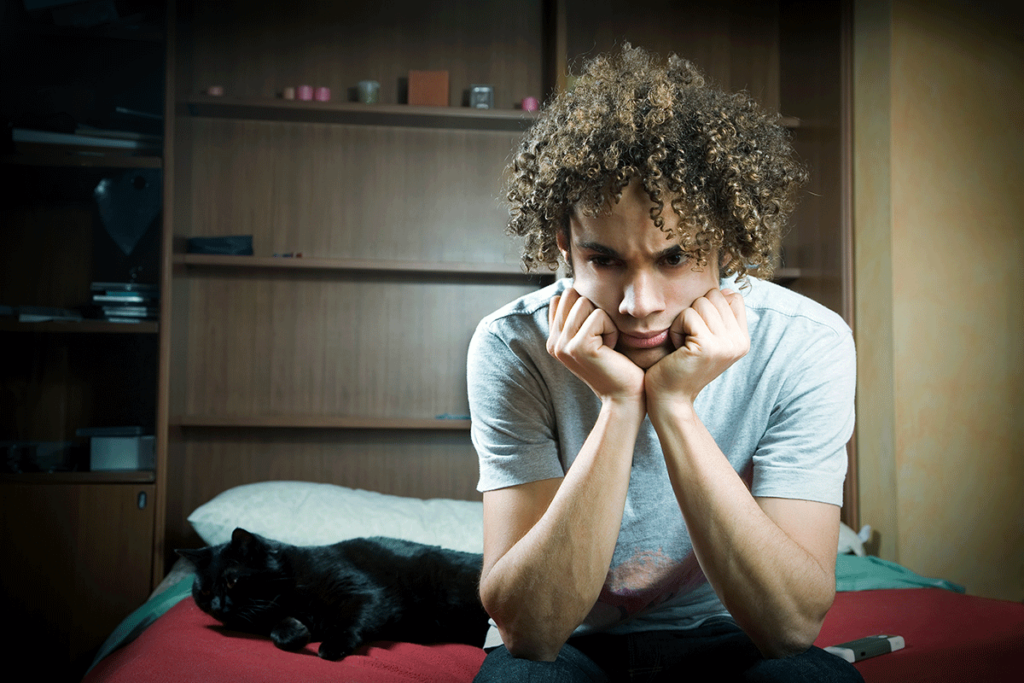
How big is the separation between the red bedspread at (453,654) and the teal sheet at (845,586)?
0.12 metres

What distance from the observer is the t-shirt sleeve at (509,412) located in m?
0.92

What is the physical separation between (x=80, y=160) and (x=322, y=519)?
3.96 feet

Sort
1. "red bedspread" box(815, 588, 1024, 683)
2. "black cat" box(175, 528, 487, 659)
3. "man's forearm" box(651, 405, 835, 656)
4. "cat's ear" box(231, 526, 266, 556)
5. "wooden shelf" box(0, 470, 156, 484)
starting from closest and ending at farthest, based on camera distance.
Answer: "man's forearm" box(651, 405, 835, 656), "red bedspread" box(815, 588, 1024, 683), "black cat" box(175, 528, 487, 659), "cat's ear" box(231, 526, 266, 556), "wooden shelf" box(0, 470, 156, 484)

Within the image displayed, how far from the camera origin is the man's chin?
870 mm

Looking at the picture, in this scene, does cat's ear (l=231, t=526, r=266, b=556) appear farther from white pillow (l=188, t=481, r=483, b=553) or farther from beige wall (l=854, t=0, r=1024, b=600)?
beige wall (l=854, t=0, r=1024, b=600)

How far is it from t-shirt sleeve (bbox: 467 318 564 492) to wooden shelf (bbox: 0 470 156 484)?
1366 millimetres

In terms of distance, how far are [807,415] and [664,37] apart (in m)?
1.92

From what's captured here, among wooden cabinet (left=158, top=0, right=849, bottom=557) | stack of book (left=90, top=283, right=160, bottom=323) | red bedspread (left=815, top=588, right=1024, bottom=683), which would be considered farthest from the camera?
wooden cabinet (left=158, top=0, right=849, bottom=557)

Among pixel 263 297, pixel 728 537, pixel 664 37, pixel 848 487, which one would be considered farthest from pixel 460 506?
pixel 664 37

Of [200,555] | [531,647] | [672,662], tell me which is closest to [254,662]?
[200,555]

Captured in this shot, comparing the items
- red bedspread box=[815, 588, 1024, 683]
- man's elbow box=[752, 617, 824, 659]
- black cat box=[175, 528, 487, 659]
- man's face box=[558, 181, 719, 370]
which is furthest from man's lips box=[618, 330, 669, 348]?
black cat box=[175, 528, 487, 659]

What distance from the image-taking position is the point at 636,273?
0.82m

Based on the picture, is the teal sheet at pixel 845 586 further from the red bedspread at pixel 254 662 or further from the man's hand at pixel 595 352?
the man's hand at pixel 595 352

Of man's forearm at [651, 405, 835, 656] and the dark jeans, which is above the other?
man's forearm at [651, 405, 835, 656]
